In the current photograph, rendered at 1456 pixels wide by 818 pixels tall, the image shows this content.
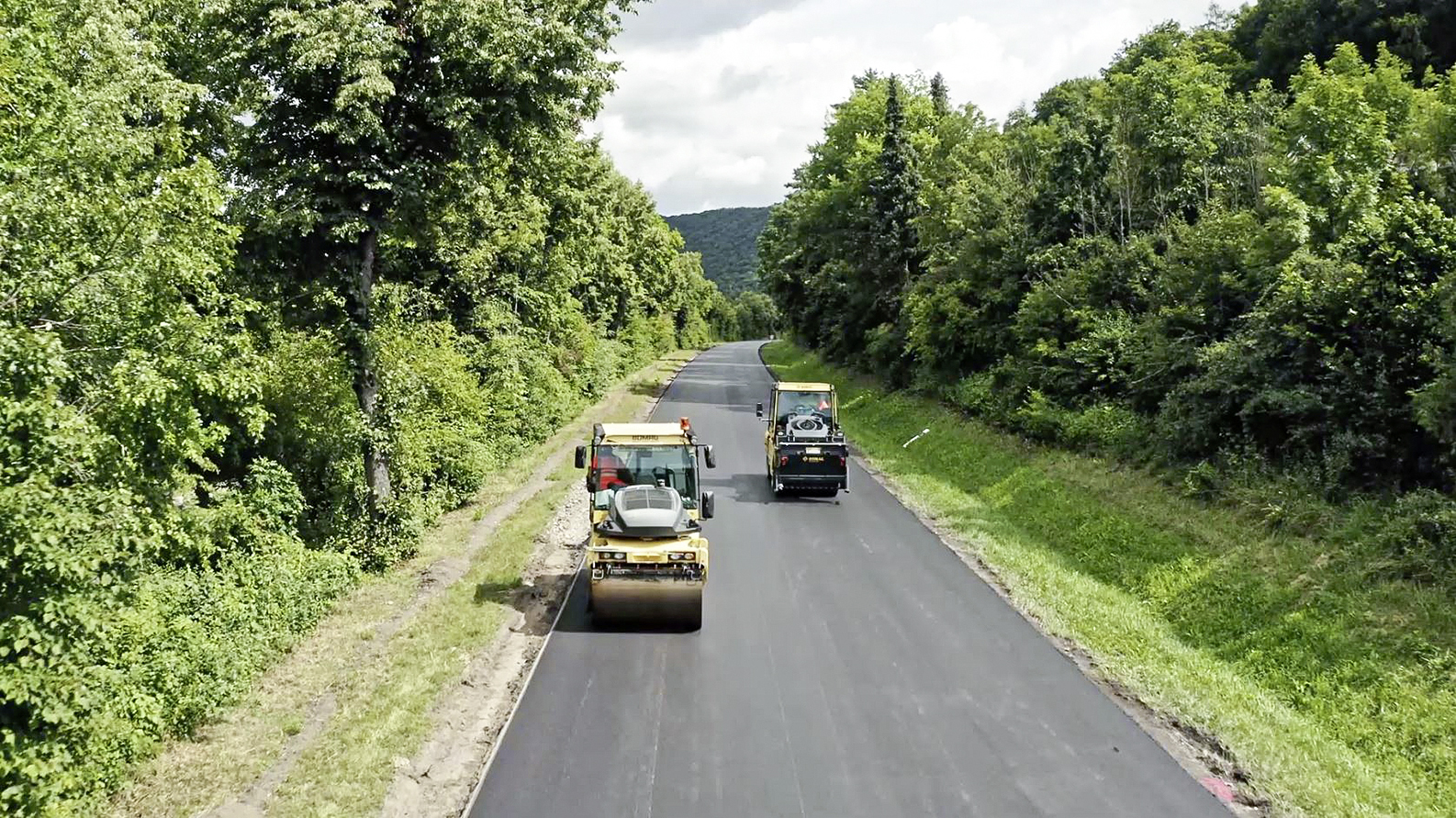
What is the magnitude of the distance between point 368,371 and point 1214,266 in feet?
64.5

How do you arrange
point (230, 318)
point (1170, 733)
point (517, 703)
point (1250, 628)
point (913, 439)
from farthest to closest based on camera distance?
point (913, 439)
point (1250, 628)
point (230, 318)
point (517, 703)
point (1170, 733)

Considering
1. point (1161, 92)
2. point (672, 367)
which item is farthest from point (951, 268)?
point (672, 367)

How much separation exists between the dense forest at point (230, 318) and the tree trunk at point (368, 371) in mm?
54

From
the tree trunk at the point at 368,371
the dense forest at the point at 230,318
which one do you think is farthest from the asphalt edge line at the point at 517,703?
the tree trunk at the point at 368,371

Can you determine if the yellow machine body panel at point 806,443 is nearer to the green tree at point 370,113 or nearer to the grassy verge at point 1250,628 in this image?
the grassy verge at point 1250,628

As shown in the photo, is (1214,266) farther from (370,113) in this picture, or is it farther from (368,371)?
(368,371)

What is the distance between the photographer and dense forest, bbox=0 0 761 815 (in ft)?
30.1

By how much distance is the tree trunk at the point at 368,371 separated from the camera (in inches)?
718

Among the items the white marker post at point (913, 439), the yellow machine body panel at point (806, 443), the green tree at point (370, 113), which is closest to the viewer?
the green tree at point (370, 113)

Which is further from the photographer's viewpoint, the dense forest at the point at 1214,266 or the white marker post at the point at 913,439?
the white marker post at the point at 913,439

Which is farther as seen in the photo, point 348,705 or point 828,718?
point 348,705

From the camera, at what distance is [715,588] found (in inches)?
640

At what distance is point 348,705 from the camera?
11.7 meters

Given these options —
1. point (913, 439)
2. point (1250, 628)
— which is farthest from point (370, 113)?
point (913, 439)
